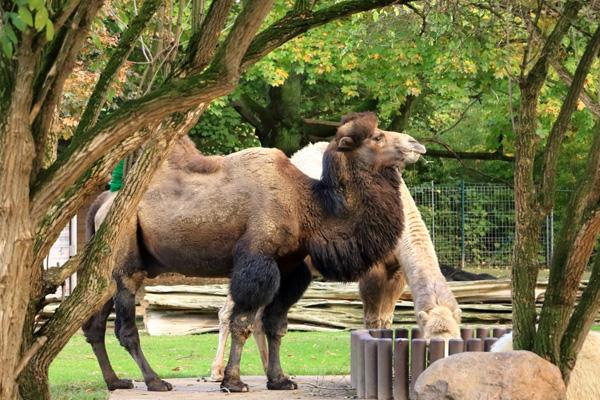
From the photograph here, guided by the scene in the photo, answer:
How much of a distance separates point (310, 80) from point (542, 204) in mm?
18115

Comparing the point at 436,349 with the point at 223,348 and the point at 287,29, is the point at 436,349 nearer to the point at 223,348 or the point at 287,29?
the point at 223,348

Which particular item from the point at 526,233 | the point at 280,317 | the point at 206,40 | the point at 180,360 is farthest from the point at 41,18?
the point at 180,360

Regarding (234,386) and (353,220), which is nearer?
(234,386)

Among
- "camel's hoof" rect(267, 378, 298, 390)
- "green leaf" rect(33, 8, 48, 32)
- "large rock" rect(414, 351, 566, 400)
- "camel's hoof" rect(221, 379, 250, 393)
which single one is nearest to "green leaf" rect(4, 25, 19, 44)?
"green leaf" rect(33, 8, 48, 32)

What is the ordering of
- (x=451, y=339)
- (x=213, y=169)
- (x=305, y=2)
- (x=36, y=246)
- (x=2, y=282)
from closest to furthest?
1. (x=2, y=282)
2. (x=36, y=246)
3. (x=305, y=2)
4. (x=451, y=339)
5. (x=213, y=169)

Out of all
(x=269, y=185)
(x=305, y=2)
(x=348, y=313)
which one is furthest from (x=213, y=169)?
(x=348, y=313)

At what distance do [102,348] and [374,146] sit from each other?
3180mm

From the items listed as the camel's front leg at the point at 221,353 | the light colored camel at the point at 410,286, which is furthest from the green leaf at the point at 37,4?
the camel's front leg at the point at 221,353

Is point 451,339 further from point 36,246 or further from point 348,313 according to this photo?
point 348,313

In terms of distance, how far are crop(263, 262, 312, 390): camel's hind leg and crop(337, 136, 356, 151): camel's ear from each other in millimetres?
1228

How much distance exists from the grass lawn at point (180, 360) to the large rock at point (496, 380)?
396 cm

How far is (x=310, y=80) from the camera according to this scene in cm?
2484

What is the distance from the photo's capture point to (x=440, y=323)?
976cm

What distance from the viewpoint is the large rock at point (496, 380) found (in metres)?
6.45
